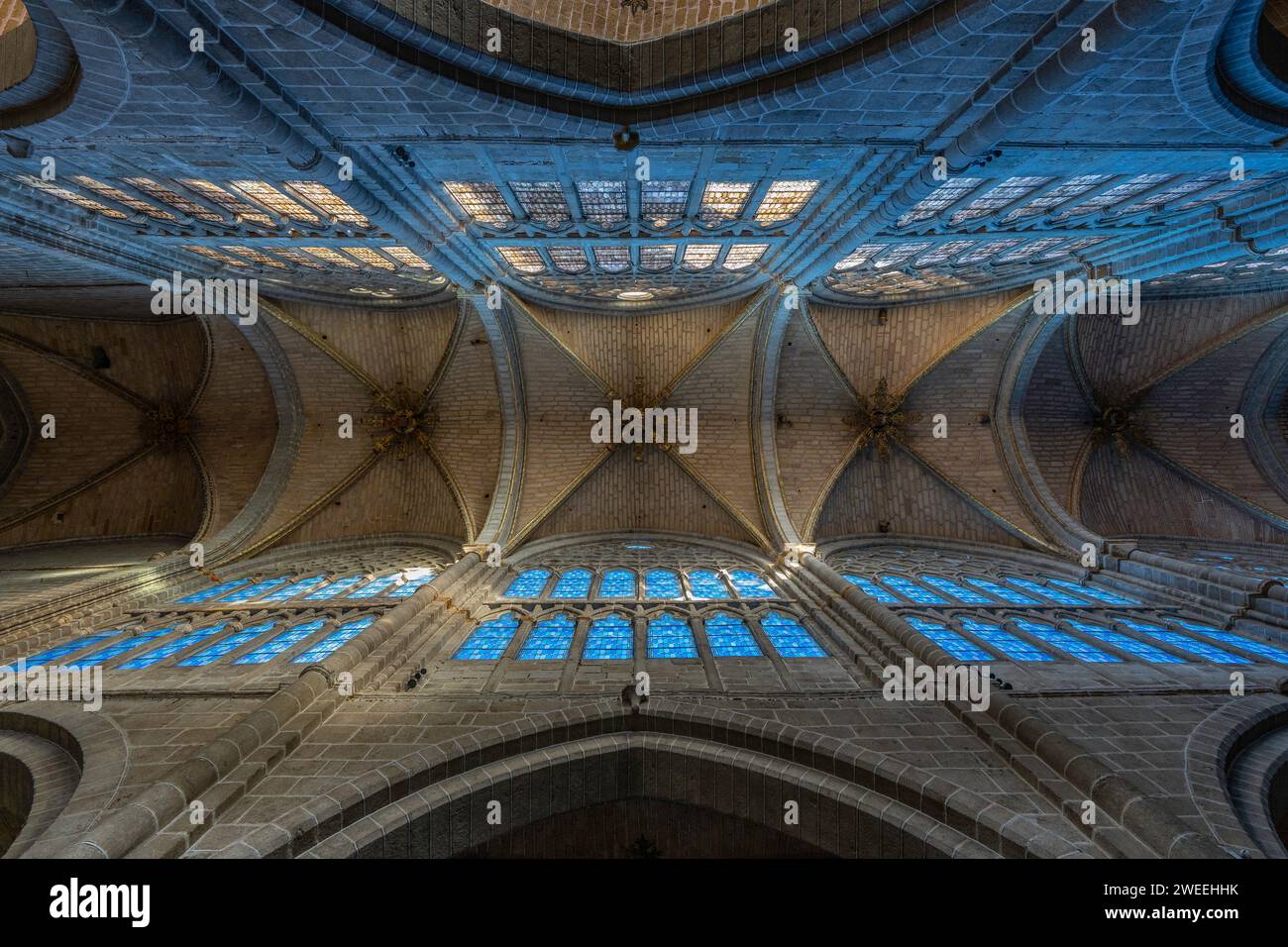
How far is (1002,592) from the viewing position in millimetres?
11352

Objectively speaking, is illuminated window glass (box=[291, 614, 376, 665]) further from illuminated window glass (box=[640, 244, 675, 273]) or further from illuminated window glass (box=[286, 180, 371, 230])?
illuminated window glass (box=[640, 244, 675, 273])

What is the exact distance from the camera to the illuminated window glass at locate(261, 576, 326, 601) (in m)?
11.1

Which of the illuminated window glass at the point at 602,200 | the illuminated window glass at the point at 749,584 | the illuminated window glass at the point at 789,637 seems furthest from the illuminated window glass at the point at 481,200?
the illuminated window glass at the point at 749,584

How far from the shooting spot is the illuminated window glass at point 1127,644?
7.66 m

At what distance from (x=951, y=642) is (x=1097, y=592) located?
5624 mm

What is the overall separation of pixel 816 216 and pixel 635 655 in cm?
789

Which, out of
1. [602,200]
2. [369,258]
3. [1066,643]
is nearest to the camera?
[1066,643]

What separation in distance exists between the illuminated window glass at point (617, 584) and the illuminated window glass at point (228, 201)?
8974 millimetres

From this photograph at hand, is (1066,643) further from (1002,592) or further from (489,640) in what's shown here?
(489,640)

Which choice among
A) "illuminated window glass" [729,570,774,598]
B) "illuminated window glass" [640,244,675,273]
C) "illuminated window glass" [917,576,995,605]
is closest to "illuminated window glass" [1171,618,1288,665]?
"illuminated window glass" [917,576,995,605]

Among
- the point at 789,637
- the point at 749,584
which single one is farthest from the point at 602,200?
the point at 749,584
